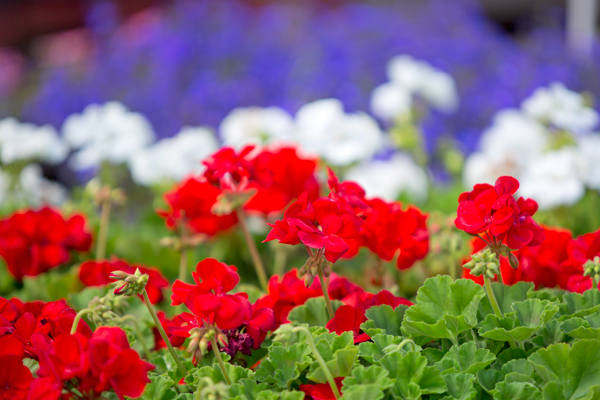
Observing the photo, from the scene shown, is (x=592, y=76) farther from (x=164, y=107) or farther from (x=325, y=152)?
(x=325, y=152)

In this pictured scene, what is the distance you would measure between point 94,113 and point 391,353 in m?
1.57

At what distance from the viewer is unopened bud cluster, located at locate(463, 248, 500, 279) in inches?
28.4

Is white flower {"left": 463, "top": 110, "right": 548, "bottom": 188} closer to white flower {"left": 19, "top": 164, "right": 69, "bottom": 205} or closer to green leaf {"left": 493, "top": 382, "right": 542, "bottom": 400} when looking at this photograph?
green leaf {"left": 493, "top": 382, "right": 542, "bottom": 400}

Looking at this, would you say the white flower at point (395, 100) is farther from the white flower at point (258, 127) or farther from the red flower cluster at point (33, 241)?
the red flower cluster at point (33, 241)

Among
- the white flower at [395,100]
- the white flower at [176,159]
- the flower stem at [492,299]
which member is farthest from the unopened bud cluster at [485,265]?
the white flower at [176,159]

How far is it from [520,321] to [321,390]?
27 cm

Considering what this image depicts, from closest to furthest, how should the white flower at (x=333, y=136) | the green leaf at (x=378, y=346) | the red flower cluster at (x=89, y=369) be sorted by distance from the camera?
the red flower cluster at (x=89, y=369) → the green leaf at (x=378, y=346) → the white flower at (x=333, y=136)

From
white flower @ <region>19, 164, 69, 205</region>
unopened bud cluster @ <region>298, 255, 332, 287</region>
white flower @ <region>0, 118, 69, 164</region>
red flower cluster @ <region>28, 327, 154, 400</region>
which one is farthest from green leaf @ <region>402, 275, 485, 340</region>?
white flower @ <region>19, 164, 69, 205</region>

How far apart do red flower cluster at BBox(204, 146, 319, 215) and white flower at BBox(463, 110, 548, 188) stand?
768mm

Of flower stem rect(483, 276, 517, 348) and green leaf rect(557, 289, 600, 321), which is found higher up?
flower stem rect(483, 276, 517, 348)

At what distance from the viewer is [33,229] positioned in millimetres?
1347

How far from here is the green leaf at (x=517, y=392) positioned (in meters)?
0.67

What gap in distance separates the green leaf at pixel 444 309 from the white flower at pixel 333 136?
2.86 ft

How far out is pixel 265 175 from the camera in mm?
1081
